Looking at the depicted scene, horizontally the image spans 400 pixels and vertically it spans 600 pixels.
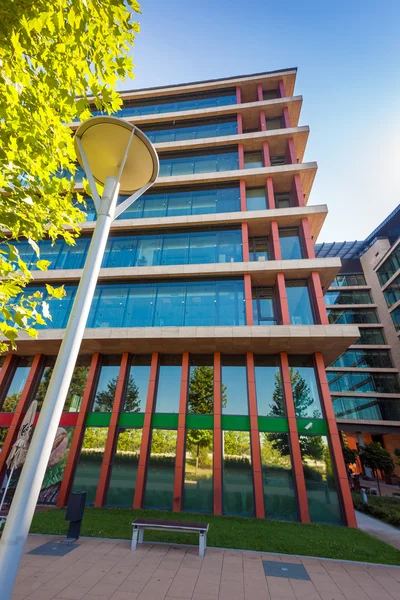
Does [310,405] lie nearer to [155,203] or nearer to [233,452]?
[233,452]

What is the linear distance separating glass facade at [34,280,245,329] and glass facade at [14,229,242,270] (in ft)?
4.79

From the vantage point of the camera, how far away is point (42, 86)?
17.2 feet

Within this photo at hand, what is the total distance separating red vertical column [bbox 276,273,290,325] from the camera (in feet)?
47.7

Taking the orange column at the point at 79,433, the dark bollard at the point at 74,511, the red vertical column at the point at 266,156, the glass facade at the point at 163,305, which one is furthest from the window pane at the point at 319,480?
the red vertical column at the point at 266,156

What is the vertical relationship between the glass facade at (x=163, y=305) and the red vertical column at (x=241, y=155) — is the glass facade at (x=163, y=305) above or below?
below

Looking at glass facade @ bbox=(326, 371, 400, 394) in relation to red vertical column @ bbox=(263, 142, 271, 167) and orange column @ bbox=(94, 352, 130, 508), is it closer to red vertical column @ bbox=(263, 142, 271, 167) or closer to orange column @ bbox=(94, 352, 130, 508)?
red vertical column @ bbox=(263, 142, 271, 167)

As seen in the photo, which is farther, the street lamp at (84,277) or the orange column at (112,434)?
the orange column at (112,434)

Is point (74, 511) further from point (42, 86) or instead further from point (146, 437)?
point (42, 86)

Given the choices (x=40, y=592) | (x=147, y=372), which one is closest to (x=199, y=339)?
(x=147, y=372)

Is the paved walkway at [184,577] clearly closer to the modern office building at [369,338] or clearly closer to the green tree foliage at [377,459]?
the green tree foliage at [377,459]

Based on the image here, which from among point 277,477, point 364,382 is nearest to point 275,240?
point 277,477

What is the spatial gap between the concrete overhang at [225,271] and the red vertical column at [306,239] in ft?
2.34

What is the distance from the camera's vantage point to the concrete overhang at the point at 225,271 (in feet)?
50.0

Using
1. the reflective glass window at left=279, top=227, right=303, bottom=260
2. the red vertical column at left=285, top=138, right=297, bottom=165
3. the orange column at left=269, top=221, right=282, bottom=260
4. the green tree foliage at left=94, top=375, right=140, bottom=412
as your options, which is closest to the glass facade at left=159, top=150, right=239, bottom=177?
the red vertical column at left=285, top=138, right=297, bottom=165
